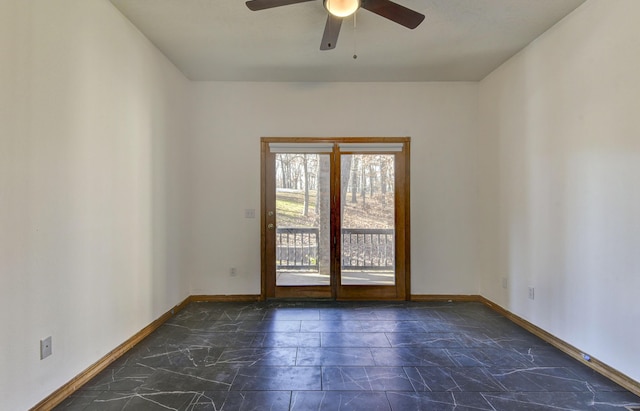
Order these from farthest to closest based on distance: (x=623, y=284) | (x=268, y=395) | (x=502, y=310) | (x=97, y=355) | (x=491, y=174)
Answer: (x=491, y=174) < (x=502, y=310) < (x=97, y=355) < (x=623, y=284) < (x=268, y=395)

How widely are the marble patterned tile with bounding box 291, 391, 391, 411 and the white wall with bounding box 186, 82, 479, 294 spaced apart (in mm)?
2123

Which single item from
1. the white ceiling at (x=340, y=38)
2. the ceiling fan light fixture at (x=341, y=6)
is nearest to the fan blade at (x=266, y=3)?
the ceiling fan light fixture at (x=341, y=6)

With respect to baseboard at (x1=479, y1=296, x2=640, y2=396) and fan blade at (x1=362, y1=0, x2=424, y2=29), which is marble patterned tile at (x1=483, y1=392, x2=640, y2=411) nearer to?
baseboard at (x1=479, y1=296, x2=640, y2=396)

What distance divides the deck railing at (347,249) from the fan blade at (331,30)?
7.41 ft

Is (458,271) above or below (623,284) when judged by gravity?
below

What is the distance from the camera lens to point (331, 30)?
223 cm

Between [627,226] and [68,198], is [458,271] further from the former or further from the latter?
[68,198]

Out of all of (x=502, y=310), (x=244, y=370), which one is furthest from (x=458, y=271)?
(x=244, y=370)

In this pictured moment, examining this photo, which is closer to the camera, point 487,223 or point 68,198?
point 68,198

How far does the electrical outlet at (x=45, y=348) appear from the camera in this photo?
5.88ft

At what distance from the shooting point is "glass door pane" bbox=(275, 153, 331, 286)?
3980 millimetres

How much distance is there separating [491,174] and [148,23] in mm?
3858

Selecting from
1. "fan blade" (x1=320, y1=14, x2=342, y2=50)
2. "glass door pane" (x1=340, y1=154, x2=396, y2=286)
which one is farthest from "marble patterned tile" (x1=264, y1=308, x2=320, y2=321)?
"fan blade" (x1=320, y1=14, x2=342, y2=50)

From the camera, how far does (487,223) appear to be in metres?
3.78
